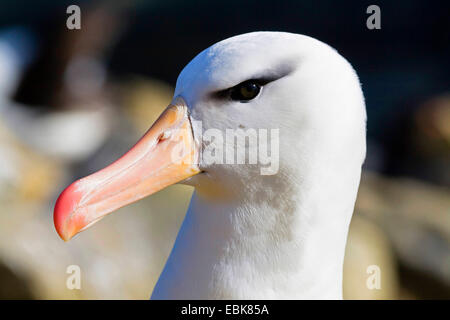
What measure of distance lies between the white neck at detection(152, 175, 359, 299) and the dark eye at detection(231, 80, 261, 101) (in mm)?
264

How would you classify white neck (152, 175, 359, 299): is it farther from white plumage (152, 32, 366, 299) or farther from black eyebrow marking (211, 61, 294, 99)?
black eyebrow marking (211, 61, 294, 99)

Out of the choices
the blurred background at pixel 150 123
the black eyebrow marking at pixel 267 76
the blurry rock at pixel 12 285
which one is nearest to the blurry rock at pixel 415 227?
the blurred background at pixel 150 123

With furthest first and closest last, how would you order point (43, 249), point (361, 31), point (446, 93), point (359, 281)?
point (361, 31) < point (446, 93) < point (359, 281) < point (43, 249)

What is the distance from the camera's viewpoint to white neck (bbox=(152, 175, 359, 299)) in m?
1.63

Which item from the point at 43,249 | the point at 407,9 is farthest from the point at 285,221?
the point at 407,9

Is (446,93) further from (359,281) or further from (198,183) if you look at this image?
(198,183)

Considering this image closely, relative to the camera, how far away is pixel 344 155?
1.62m

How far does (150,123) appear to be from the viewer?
5656 mm

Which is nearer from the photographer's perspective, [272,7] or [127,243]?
[127,243]

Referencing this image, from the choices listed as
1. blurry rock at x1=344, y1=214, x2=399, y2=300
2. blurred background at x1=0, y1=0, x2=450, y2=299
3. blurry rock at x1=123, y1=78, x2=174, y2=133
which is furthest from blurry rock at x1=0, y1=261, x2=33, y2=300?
blurry rock at x1=344, y1=214, x2=399, y2=300

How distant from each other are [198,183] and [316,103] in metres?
0.37

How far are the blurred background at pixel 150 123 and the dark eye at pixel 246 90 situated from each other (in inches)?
101

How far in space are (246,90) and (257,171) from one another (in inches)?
8.2

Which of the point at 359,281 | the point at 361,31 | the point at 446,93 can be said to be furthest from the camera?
the point at 361,31
